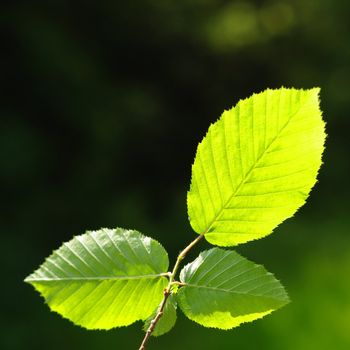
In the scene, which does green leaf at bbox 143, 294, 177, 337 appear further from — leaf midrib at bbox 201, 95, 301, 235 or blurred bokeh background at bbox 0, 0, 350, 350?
blurred bokeh background at bbox 0, 0, 350, 350

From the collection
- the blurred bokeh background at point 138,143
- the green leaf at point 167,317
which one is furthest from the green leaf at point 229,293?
the blurred bokeh background at point 138,143

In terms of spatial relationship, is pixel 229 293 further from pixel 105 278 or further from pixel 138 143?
pixel 138 143

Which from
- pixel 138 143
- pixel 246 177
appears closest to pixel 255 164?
pixel 246 177

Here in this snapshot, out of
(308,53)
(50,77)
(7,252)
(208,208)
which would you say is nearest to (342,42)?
(308,53)

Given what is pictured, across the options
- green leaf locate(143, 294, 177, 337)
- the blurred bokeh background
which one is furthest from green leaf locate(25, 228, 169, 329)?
the blurred bokeh background

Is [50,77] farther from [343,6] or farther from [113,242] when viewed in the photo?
[113,242]

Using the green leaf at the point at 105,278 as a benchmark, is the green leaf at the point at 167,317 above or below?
below

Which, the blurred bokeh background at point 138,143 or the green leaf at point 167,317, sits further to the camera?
the blurred bokeh background at point 138,143

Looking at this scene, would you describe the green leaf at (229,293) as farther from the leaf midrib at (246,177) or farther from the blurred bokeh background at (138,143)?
the blurred bokeh background at (138,143)
